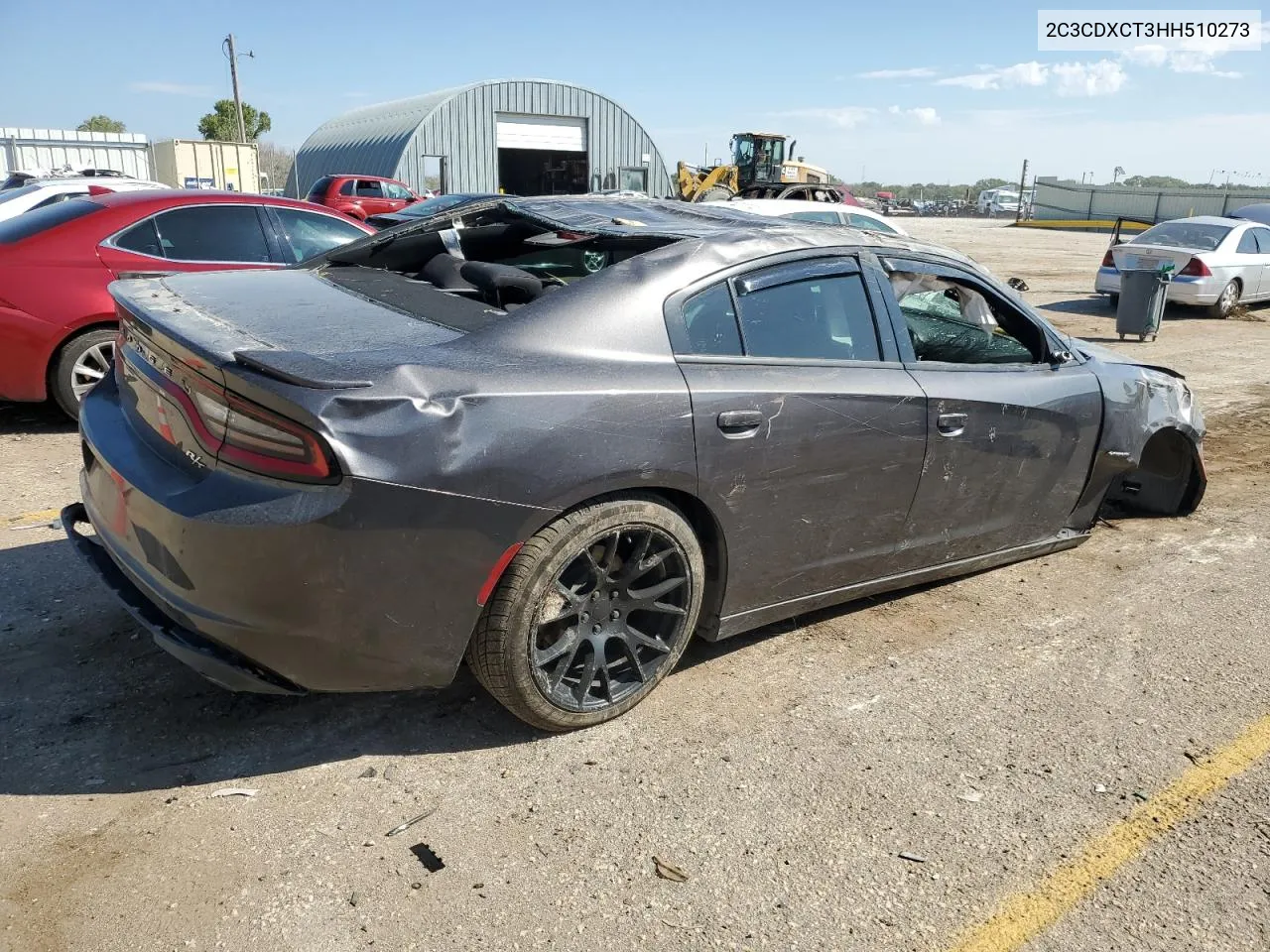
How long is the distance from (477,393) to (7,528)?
3.26 meters

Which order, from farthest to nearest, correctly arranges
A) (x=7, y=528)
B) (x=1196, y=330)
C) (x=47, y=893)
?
(x=1196, y=330), (x=7, y=528), (x=47, y=893)

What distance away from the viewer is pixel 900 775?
3.05 meters

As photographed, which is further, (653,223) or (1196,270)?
(1196,270)

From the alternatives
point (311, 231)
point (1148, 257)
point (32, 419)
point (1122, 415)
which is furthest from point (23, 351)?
point (1148, 257)

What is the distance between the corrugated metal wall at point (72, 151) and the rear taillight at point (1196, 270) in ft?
127

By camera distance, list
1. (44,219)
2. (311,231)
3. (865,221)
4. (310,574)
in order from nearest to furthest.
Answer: (310,574) < (44,219) < (311,231) < (865,221)

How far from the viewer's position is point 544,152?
41.6 metres

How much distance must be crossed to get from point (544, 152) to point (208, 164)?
13025 millimetres

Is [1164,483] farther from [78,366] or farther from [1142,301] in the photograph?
[1142,301]

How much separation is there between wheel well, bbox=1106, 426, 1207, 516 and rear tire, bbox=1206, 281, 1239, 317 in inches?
437

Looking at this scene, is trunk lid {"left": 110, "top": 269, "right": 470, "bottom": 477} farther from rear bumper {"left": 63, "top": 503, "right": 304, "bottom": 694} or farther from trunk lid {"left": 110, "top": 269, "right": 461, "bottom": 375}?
rear bumper {"left": 63, "top": 503, "right": 304, "bottom": 694}

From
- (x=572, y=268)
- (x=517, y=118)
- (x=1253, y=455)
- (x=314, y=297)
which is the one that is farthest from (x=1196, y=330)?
(x=517, y=118)

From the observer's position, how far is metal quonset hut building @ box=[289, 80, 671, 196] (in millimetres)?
38469

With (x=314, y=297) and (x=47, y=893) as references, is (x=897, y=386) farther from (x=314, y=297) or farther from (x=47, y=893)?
(x=47, y=893)
